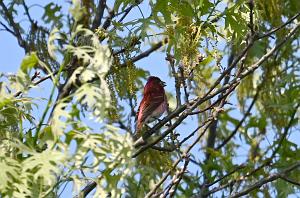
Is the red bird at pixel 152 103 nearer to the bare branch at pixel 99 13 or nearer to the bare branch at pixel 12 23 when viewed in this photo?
the bare branch at pixel 99 13

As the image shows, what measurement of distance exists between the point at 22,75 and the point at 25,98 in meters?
0.50

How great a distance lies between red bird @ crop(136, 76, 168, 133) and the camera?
8.38 metres

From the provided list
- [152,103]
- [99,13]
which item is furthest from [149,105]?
[99,13]

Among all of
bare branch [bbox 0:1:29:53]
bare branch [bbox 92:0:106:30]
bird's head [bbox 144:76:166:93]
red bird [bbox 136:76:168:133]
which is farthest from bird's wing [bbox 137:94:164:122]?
bare branch [bbox 0:1:29:53]

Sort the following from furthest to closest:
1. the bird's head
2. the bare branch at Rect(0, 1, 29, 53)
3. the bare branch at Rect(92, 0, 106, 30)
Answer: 1. the bird's head
2. the bare branch at Rect(0, 1, 29, 53)
3. the bare branch at Rect(92, 0, 106, 30)

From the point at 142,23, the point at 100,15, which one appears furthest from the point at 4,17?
the point at 142,23

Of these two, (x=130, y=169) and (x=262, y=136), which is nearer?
(x=130, y=169)

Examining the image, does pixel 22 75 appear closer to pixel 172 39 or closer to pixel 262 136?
pixel 172 39

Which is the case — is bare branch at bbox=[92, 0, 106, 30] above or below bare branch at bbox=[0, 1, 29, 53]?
below

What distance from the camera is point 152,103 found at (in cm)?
890

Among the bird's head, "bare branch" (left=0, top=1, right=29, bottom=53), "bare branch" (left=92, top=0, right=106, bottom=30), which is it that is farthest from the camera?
the bird's head

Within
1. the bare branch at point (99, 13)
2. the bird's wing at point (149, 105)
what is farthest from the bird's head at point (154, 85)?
the bare branch at point (99, 13)

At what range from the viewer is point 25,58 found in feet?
15.2

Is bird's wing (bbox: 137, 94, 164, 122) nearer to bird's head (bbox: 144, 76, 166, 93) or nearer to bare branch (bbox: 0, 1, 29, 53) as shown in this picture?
bird's head (bbox: 144, 76, 166, 93)
